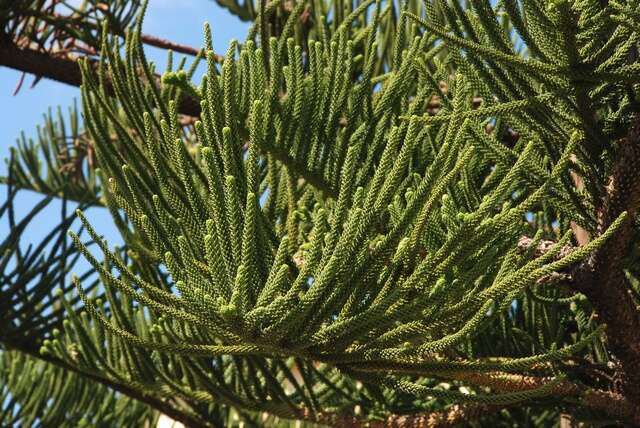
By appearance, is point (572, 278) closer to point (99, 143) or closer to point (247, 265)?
point (247, 265)

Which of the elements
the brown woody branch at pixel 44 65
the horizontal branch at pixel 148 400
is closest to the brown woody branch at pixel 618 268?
the horizontal branch at pixel 148 400

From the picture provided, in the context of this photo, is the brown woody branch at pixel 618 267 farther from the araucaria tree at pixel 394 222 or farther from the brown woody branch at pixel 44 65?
the brown woody branch at pixel 44 65

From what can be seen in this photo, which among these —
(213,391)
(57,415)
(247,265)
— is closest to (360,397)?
(213,391)

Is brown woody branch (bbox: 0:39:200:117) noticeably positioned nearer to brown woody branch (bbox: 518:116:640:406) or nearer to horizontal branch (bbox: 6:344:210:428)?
horizontal branch (bbox: 6:344:210:428)

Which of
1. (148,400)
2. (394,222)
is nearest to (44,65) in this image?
(148,400)

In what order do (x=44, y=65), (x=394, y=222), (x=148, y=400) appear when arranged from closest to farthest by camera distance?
(x=394, y=222)
(x=148, y=400)
(x=44, y=65)

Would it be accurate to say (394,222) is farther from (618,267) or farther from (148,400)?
(148,400)

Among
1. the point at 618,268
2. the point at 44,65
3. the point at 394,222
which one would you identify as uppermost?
the point at 44,65

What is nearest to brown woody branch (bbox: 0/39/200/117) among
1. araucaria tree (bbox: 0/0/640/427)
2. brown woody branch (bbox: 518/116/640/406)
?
araucaria tree (bbox: 0/0/640/427)
